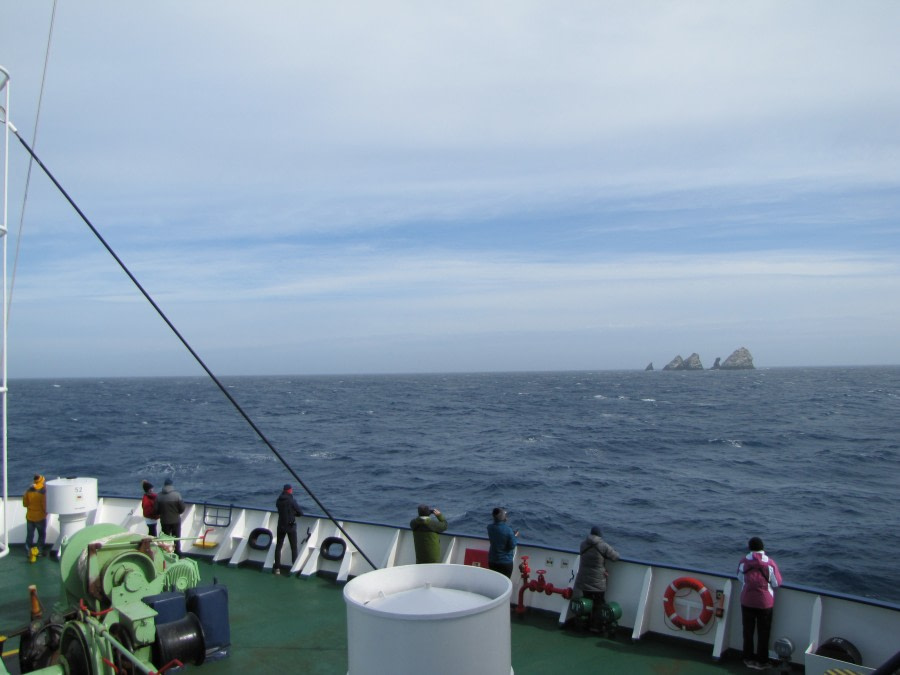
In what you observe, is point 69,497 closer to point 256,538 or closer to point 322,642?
point 256,538

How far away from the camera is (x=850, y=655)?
713cm

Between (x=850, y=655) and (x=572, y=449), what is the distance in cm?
3860

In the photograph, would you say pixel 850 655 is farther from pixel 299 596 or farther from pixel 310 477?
pixel 310 477

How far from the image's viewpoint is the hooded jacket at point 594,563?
341 inches

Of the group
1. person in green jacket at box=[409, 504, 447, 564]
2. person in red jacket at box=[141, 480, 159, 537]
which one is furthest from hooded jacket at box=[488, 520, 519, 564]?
person in red jacket at box=[141, 480, 159, 537]

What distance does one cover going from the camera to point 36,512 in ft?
39.4

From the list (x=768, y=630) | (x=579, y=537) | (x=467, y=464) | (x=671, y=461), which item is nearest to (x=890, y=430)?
(x=671, y=461)

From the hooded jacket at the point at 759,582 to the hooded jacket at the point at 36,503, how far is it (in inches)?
424

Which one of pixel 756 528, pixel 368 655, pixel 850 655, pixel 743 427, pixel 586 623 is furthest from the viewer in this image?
pixel 743 427

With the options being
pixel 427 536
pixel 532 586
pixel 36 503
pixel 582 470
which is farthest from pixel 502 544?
pixel 582 470

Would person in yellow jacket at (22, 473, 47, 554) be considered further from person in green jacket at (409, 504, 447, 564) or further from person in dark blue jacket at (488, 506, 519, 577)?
person in dark blue jacket at (488, 506, 519, 577)

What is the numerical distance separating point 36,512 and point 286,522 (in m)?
4.50

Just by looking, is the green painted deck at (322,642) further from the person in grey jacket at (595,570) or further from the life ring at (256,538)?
the life ring at (256,538)

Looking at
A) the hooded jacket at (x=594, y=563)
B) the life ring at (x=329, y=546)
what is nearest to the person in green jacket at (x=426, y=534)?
the hooded jacket at (x=594, y=563)
